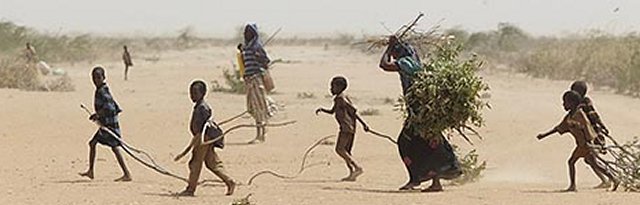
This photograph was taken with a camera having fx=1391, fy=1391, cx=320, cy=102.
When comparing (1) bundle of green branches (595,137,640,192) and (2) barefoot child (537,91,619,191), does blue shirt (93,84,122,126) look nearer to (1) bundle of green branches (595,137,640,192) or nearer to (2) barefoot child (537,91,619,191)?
(2) barefoot child (537,91,619,191)

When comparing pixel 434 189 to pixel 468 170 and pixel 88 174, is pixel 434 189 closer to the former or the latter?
pixel 468 170

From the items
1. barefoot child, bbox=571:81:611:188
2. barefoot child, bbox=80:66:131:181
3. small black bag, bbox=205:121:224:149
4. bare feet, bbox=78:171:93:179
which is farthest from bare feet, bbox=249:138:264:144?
small black bag, bbox=205:121:224:149

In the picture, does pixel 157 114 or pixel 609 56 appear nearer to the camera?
pixel 157 114

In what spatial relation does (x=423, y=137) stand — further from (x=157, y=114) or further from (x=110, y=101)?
(x=157, y=114)

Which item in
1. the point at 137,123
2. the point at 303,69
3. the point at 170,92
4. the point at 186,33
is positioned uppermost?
the point at 186,33

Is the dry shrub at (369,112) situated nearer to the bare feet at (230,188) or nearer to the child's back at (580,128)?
the child's back at (580,128)

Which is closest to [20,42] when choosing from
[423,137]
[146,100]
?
[146,100]

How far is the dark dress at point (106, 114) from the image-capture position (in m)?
14.9

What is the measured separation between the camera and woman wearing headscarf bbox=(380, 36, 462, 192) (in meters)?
14.0

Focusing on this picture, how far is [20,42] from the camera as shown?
64.0 m

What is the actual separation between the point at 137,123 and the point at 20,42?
4068cm

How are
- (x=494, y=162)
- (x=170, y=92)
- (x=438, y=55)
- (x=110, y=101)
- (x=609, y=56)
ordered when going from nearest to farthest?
1. (x=438, y=55)
2. (x=110, y=101)
3. (x=494, y=162)
4. (x=170, y=92)
5. (x=609, y=56)

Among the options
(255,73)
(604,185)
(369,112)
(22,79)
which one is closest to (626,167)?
(604,185)

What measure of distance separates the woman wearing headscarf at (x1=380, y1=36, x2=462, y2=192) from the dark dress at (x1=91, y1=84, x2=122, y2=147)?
3.04m
